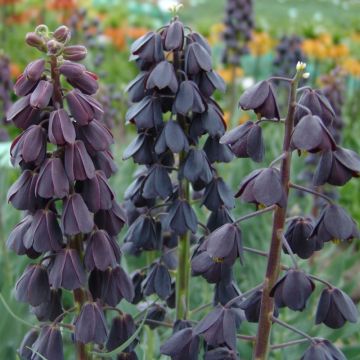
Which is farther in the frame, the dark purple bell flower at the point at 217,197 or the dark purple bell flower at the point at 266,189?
the dark purple bell flower at the point at 217,197

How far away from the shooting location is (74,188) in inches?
62.8

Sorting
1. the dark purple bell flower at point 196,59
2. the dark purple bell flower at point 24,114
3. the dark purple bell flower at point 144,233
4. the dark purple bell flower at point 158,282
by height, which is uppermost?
the dark purple bell flower at point 196,59

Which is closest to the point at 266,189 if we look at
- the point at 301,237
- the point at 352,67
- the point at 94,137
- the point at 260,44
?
the point at 301,237

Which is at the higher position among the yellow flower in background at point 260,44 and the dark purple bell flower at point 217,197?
the dark purple bell flower at point 217,197

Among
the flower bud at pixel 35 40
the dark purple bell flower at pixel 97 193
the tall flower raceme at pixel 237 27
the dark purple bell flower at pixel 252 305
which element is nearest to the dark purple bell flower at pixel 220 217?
the dark purple bell flower at pixel 252 305

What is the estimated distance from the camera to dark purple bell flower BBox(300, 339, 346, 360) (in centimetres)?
150

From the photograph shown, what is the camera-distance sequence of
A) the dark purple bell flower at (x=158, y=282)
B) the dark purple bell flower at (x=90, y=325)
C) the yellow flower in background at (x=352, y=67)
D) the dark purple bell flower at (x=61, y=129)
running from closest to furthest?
the dark purple bell flower at (x=61, y=129) → the dark purple bell flower at (x=90, y=325) → the dark purple bell flower at (x=158, y=282) → the yellow flower in background at (x=352, y=67)

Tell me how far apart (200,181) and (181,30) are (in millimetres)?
335

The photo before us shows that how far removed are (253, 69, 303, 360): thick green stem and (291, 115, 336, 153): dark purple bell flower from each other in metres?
0.06

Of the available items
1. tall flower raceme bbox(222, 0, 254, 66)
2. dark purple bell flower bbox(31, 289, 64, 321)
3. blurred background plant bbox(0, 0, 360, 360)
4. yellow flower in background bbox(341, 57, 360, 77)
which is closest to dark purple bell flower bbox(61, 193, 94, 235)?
dark purple bell flower bbox(31, 289, 64, 321)

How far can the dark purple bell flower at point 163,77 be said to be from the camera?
1681 millimetres

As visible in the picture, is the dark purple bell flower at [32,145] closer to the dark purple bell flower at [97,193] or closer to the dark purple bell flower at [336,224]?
the dark purple bell flower at [97,193]

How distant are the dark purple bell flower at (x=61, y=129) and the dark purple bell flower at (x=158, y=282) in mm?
528

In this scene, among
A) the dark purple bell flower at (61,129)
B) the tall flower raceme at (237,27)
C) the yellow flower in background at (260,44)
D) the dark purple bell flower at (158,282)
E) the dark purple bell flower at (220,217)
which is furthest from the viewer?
the yellow flower in background at (260,44)
